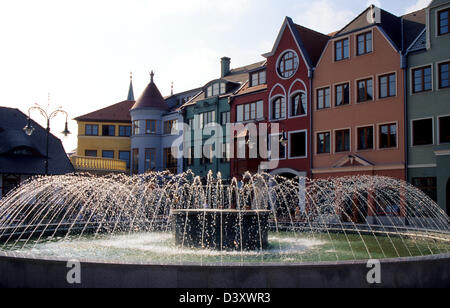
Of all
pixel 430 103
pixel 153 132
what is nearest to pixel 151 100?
pixel 153 132

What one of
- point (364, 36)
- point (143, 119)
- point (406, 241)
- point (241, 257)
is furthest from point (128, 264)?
point (143, 119)

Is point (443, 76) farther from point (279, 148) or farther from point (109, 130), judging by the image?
point (109, 130)

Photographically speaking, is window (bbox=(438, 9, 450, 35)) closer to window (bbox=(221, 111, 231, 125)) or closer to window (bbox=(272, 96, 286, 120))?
window (bbox=(272, 96, 286, 120))

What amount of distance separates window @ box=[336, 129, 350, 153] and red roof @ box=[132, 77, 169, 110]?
26.4m

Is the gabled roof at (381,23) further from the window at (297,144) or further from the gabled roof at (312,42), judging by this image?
the window at (297,144)

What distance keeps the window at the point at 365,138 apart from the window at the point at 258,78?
1212cm

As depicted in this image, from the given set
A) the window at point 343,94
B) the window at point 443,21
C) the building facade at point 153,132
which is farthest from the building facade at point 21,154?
the window at point 443,21

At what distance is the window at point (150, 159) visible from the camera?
5312 cm

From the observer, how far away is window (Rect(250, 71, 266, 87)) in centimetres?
4161

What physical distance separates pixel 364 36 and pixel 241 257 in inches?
955

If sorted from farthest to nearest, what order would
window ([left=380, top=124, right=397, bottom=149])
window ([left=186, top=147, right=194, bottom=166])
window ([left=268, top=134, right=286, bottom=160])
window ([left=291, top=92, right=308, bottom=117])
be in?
window ([left=186, top=147, right=194, bottom=166]), window ([left=268, top=134, right=286, bottom=160]), window ([left=291, top=92, right=308, bottom=117]), window ([left=380, top=124, right=397, bottom=149])

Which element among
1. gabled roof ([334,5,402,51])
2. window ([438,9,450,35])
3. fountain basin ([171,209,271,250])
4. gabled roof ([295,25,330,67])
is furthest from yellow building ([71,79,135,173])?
fountain basin ([171,209,271,250])

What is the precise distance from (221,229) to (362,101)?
69.7 ft

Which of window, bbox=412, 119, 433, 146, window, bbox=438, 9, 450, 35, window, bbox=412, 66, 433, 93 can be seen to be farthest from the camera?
window, bbox=412, 66, 433, 93
